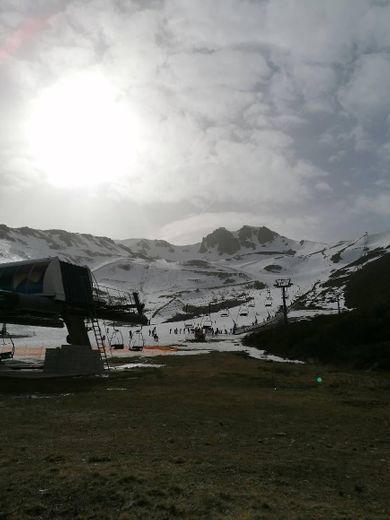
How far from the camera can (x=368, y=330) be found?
4381 centimetres

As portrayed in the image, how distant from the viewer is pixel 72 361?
3562 centimetres

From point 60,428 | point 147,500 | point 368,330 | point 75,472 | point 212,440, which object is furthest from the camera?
point 368,330

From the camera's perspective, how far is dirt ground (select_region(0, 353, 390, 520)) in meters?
7.26

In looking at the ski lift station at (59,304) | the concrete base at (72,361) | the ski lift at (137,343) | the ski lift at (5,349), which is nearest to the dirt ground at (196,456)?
the concrete base at (72,361)

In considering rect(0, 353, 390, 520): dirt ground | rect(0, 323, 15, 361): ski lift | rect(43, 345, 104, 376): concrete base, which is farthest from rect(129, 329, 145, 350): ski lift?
rect(0, 353, 390, 520): dirt ground

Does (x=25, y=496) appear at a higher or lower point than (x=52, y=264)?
lower

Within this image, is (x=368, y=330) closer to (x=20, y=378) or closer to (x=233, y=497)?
(x=20, y=378)

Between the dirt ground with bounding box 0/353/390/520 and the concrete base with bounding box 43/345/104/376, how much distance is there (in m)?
12.0

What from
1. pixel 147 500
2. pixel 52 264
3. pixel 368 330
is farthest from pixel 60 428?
pixel 368 330

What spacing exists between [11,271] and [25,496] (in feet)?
114

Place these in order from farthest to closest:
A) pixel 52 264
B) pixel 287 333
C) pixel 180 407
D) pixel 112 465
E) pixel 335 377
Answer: pixel 287 333, pixel 52 264, pixel 335 377, pixel 180 407, pixel 112 465

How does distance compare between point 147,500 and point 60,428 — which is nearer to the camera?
point 147,500

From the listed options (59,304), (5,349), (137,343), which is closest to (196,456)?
(59,304)

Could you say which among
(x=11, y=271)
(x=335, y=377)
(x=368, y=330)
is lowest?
(x=335, y=377)
